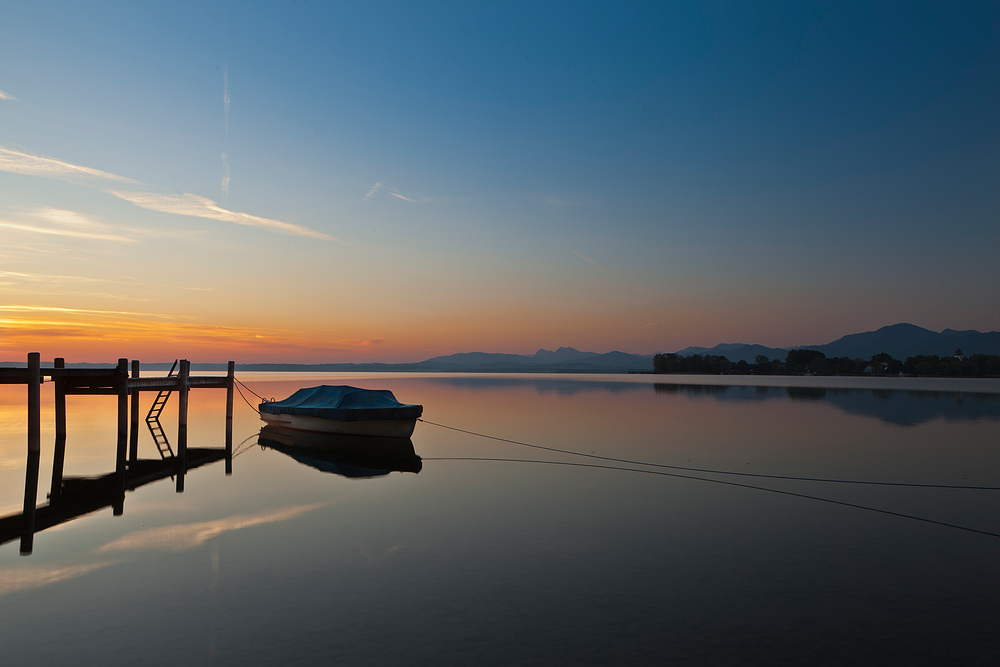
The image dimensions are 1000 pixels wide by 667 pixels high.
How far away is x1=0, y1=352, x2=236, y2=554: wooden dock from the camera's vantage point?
15.9 m

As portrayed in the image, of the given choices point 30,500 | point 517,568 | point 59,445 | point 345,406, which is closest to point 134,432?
point 59,445

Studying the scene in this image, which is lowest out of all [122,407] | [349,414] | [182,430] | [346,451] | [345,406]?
[346,451]

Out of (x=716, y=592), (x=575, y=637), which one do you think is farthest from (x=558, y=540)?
(x=575, y=637)

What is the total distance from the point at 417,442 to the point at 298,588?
21.1m

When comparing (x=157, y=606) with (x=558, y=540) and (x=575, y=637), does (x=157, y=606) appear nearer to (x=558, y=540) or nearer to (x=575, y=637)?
(x=575, y=637)

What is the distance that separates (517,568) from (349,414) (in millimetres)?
19555

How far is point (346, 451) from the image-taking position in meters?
28.6

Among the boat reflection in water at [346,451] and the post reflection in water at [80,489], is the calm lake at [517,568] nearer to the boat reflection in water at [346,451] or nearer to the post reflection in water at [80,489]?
the post reflection in water at [80,489]

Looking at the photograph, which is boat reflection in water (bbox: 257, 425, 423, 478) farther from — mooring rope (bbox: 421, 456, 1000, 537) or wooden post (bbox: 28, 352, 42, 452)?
wooden post (bbox: 28, 352, 42, 452)

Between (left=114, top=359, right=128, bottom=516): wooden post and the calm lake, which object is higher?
(left=114, top=359, right=128, bottom=516): wooden post

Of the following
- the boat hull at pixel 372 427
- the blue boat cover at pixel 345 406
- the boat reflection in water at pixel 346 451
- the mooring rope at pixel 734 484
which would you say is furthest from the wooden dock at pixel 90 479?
the mooring rope at pixel 734 484

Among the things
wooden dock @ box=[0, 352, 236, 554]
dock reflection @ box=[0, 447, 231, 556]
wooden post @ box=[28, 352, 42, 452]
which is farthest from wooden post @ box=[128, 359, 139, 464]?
wooden post @ box=[28, 352, 42, 452]

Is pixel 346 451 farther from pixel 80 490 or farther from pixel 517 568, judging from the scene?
pixel 517 568

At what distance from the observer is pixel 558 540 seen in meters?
13.1
